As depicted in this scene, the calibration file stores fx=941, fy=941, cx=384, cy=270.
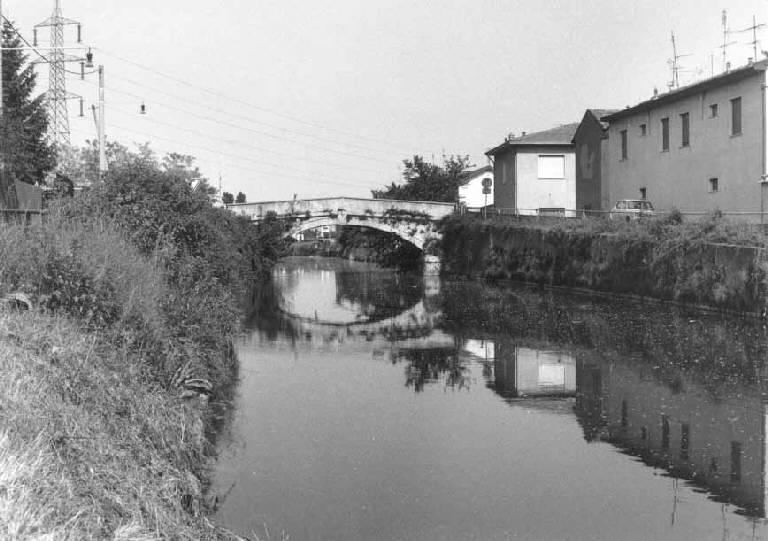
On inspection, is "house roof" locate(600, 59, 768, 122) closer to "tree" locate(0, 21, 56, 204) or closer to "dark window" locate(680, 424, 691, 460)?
"dark window" locate(680, 424, 691, 460)

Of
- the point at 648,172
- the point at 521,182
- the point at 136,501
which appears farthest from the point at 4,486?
the point at 521,182

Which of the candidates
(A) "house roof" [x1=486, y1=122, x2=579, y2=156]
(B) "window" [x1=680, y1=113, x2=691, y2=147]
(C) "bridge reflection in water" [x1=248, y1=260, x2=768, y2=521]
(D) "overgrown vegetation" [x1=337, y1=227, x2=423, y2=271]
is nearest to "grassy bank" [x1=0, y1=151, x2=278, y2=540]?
(C) "bridge reflection in water" [x1=248, y1=260, x2=768, y2=521]

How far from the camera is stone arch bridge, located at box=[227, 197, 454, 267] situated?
61500 millimetres

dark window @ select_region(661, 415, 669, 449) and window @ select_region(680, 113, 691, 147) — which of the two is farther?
window @ select_region(680, 113, 691, 147)

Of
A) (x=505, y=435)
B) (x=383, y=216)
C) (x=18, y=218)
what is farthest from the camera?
(x=383, y=216)

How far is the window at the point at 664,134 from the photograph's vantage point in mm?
40803

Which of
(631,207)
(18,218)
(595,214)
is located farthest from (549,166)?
(18,218)

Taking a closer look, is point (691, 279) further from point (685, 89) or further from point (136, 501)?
point (136, 501)

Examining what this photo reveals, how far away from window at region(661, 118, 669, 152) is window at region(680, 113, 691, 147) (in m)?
1.45

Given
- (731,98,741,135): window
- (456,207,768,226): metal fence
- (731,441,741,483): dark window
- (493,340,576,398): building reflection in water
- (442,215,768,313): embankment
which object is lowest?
(731,441,741,483): dark window

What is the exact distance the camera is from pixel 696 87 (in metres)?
37.1

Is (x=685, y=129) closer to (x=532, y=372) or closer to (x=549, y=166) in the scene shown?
(x=549, y=166)

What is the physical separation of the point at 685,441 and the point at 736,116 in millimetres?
24841

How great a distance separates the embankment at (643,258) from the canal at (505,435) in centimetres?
144
